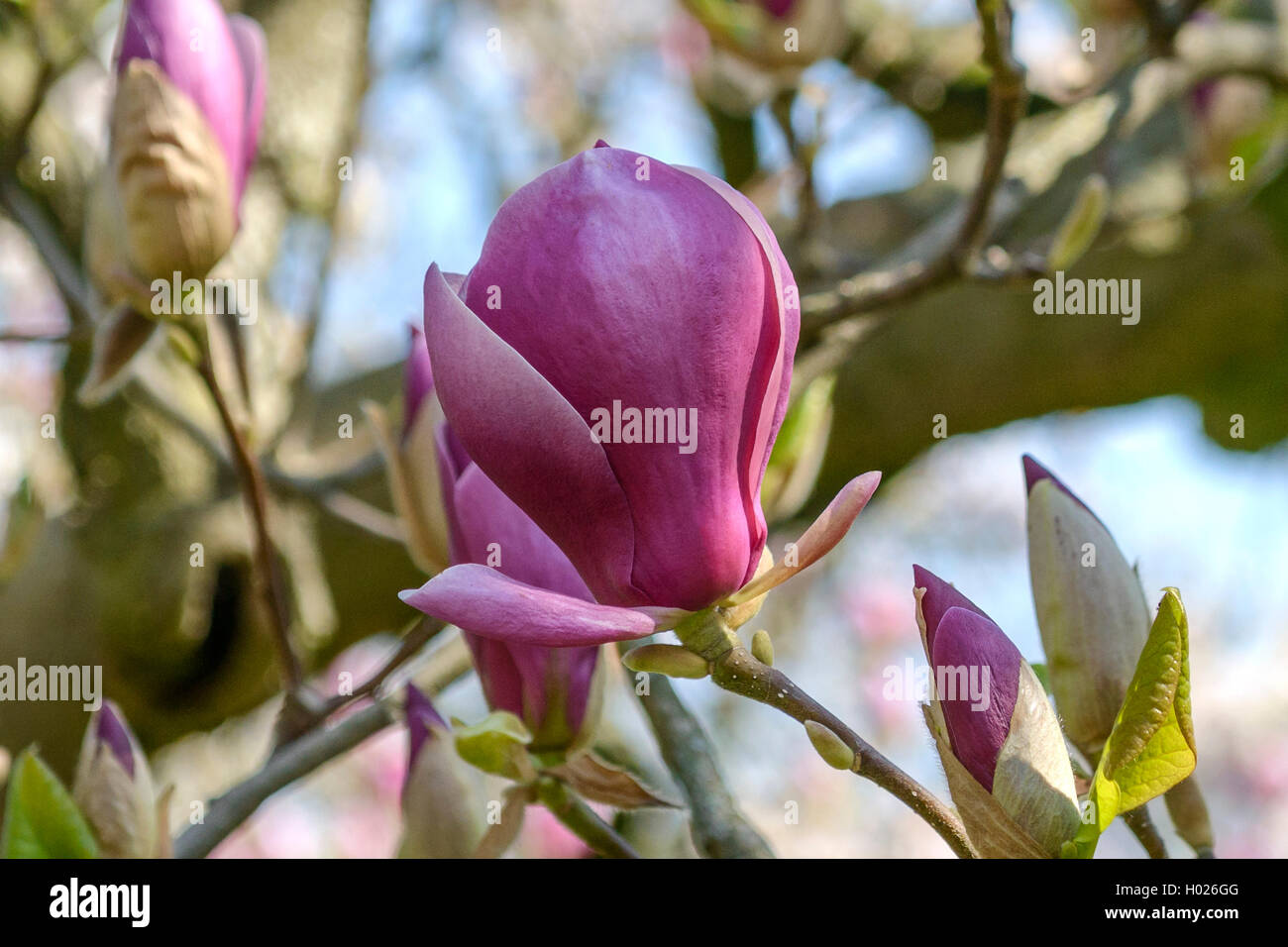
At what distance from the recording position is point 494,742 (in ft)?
1.27

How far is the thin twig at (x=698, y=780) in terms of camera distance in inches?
16.8

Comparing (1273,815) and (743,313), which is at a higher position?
(743,313)

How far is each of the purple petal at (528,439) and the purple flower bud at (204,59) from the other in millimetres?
271

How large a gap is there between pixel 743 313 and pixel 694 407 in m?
0.03

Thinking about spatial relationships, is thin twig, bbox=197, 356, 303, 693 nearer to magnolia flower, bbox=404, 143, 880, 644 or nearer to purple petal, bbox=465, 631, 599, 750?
purple petal, bbox=465, 631, 599, 750

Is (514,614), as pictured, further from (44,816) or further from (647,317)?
(44,816)

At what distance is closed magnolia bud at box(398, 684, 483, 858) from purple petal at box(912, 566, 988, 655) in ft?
0.63

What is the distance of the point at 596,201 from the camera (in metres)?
A: 0.28

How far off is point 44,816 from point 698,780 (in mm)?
235

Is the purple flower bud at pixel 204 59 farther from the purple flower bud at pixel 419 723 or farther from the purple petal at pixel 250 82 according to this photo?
the purple flower bud at pixel 419 723

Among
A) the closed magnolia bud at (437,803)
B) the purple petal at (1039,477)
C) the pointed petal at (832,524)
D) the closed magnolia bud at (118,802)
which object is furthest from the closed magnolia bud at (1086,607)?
the closed magnolia bud at (118,802)

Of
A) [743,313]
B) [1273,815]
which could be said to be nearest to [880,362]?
[743,313]

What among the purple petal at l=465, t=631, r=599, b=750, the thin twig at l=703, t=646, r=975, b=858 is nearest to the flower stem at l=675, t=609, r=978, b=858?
the thin twig at l=703, t=646, r=975, b=858

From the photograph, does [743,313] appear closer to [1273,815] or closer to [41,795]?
[41,795]
